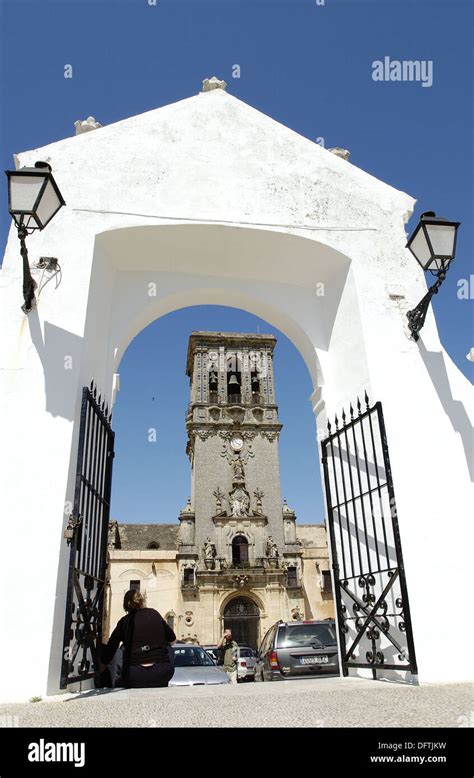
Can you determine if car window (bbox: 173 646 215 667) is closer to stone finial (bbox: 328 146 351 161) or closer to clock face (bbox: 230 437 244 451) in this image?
stone finial (bbox: 328 146 351 161)

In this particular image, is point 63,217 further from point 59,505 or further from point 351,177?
point 351,177

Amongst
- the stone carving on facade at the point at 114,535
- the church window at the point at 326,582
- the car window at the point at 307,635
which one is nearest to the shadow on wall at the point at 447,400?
the car window at the point at 307,635

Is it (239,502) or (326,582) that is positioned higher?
(239,502)

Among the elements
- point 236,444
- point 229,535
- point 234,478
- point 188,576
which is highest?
point 236,444

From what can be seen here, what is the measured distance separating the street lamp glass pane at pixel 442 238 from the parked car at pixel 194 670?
5.75m

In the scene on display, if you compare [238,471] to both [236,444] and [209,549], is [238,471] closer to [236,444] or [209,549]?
[236,444]

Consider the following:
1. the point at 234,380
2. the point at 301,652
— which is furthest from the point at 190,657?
the point at 234,380

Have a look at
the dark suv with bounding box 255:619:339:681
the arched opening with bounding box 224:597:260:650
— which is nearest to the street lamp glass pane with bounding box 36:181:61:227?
the dark suv with bounding box 255:619:339:681

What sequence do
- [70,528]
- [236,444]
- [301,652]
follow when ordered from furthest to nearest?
[236,444] → [301,652] → [70,528]

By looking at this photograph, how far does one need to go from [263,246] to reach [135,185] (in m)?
1.64

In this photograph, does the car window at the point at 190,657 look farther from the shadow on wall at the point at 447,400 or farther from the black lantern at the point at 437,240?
the black lantern at the point at 437,240

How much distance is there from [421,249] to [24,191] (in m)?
3.70

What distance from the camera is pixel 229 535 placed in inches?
1489
